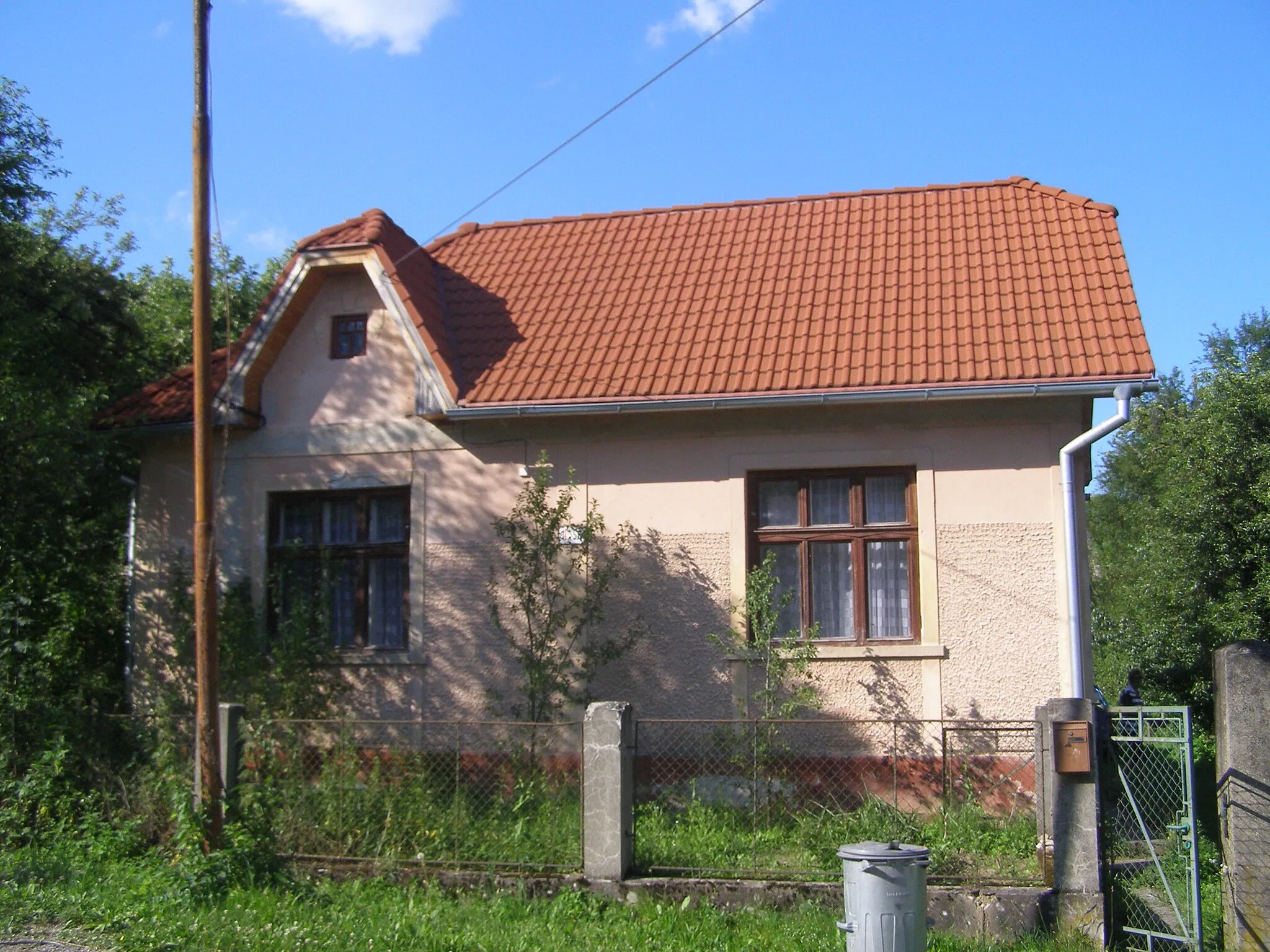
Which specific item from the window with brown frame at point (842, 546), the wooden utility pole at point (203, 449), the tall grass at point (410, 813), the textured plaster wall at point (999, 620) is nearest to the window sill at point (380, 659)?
the tall grass at point (410, 813)

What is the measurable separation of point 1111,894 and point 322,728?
5.90 metres

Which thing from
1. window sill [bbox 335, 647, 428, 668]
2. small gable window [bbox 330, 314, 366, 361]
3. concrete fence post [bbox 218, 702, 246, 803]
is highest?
small gable window [bbox 330, 314, 366, 361]

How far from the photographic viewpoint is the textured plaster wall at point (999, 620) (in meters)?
10.0

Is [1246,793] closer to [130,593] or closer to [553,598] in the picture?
[553,598]

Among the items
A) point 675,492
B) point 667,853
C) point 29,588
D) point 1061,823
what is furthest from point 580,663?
point 29,588

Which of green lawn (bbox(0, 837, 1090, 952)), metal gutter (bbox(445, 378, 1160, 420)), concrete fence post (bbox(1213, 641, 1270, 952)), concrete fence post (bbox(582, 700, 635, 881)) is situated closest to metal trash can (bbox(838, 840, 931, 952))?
green lawn (bbox(0, 837, 1090, 952))

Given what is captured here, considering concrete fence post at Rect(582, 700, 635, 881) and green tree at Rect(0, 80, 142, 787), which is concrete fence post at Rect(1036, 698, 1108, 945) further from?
green tree at Rect(0, 80, 142, 787)

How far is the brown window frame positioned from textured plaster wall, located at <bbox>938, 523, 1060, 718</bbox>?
5.95 m

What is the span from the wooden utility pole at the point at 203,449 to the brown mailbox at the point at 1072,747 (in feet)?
19.0

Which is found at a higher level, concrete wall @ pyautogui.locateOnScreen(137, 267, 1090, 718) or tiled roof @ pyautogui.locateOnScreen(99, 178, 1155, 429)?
tiled roof @ pyautogui.locateOnScreen(99, 178, 1155, 429)

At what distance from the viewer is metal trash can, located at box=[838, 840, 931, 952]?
263 inches

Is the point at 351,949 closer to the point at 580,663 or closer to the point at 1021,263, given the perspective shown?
the point at 580,663

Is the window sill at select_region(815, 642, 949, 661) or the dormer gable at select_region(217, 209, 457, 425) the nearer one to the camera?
the window sill at select_region(815, 642, 949, 661)

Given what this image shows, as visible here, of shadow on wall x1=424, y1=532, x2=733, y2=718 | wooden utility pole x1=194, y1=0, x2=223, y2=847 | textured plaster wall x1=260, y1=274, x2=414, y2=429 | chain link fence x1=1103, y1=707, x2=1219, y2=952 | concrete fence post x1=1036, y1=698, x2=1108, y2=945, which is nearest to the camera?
chain link fence x1=1103, y1=707, x2=1219, y2=952
